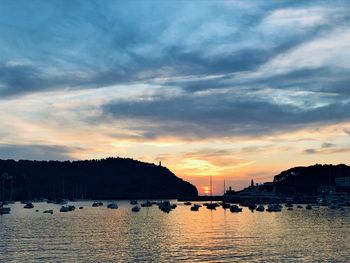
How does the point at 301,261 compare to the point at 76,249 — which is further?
the point at 76,249

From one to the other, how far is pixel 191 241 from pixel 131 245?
11.8 m

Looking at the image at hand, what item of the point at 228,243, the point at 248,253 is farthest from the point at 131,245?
the point at 248,253

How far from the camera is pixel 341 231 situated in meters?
115

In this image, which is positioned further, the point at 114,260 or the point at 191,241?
the point at 191,241

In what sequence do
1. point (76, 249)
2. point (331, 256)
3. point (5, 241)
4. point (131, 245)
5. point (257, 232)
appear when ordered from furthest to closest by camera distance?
point (257, 232), point (5, 241), point (131, 245), point (76, 249), point (331, 256)

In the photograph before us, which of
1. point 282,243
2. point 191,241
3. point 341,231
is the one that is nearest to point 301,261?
point 282,243

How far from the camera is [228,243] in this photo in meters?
89.9

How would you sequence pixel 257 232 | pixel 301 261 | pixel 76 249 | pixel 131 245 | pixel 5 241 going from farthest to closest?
pixel 257 232 → pixel 5 241 → pixel 131 245 → pixel 76 249 → pixel 301 261

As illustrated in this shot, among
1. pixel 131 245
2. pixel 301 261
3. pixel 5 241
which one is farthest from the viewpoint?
pixel 5 241

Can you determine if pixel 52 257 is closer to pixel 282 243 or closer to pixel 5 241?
pixel 5 241

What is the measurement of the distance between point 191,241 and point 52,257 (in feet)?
96.4

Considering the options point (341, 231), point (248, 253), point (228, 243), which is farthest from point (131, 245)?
point (341, 231)

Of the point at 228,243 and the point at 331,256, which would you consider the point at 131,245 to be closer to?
the point at 228,243

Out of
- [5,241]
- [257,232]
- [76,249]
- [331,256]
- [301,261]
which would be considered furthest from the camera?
[257,232]
